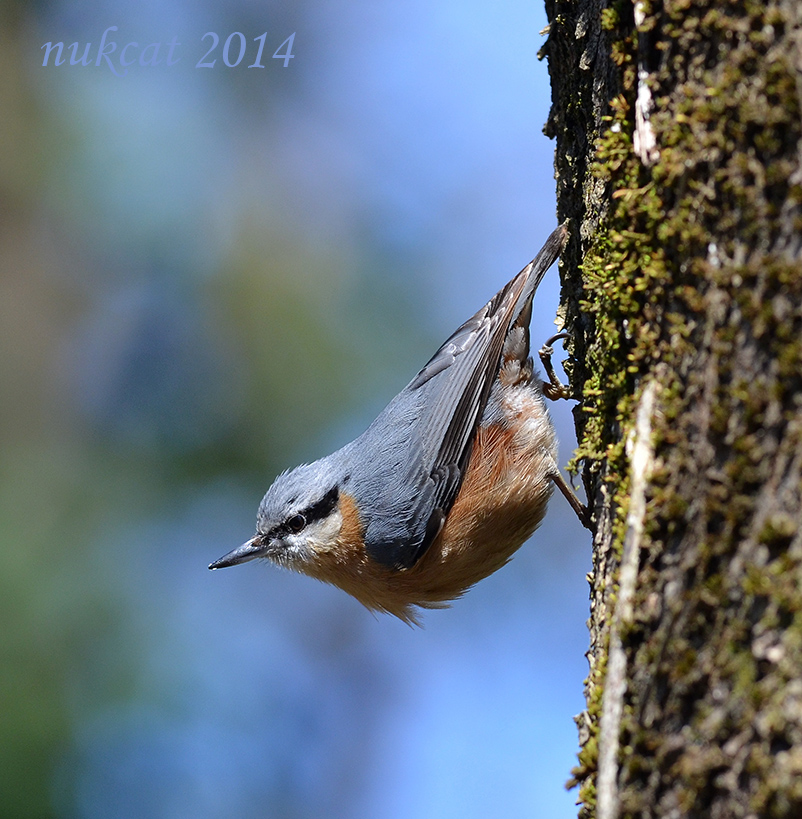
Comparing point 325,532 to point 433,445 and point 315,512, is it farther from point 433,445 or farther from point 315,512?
point 433,445

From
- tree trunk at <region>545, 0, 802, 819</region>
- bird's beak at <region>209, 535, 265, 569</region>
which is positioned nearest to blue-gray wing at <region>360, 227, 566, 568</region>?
bird's beak at <region>209, 535, 265, 569</region>

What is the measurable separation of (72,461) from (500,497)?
4.08m

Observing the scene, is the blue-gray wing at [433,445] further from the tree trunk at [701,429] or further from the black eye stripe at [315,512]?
the tree trunk at [701,429]

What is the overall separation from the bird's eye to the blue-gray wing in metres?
0.35

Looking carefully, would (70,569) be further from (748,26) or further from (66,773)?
(748,26)

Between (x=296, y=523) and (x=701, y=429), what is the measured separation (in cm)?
274

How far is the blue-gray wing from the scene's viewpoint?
12.3 ft

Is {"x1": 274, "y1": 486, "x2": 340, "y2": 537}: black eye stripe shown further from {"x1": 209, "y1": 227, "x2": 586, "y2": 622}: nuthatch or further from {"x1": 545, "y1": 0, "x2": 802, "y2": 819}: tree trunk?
{"x1": 545, "y1": 0, "x2": 802, "y2": 819}: tree trunk

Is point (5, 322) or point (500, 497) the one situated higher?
point (5, 322)

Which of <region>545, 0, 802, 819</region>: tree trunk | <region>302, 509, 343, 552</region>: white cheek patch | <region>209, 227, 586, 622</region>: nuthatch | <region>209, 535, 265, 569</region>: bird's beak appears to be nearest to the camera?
<region>545, 0, 802, 819</region>: tree trunk

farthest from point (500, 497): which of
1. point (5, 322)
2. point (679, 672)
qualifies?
point (5, 322)

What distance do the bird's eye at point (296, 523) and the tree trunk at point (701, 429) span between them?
219cm

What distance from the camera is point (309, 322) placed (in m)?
6.39

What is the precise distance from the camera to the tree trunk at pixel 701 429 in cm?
141
